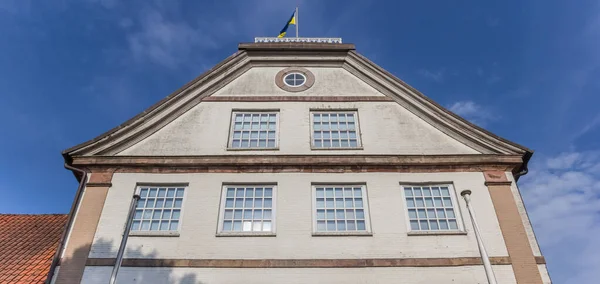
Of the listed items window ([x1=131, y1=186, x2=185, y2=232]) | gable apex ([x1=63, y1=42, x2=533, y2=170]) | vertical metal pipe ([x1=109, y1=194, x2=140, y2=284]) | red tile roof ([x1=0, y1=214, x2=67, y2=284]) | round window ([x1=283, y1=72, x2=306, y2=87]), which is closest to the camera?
vertical metal pipe ([x1=109, y1=194, x2=140, y2=284])

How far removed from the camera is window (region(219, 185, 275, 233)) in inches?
490

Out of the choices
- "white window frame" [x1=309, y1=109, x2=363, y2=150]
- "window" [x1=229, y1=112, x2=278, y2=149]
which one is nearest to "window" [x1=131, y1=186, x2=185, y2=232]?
"window" [x1=229, y1=112, x2=278, y2=149]

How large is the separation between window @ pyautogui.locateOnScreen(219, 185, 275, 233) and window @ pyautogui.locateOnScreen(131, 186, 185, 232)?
140 cm

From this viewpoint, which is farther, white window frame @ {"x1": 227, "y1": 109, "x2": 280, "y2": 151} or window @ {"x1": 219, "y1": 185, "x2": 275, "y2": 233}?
white window frame @ {"x1": 227, "y1": 109, "x2": 280, "y2": 151}

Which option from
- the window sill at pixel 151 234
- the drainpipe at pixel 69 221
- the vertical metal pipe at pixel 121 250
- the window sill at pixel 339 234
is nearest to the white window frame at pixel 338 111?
the window sill at pixel 339 234

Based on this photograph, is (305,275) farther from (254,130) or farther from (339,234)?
(254,130)

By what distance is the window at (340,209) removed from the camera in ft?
40.8

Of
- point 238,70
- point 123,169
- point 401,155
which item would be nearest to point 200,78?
point 238,70

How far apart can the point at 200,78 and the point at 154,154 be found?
351 cm

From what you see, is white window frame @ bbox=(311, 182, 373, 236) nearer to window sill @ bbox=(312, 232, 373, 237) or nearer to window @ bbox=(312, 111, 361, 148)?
window sill @ bbox=(312, 232, 373, 237)

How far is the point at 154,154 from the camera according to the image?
14.0 meters

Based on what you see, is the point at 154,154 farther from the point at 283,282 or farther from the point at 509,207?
the point at 509,207

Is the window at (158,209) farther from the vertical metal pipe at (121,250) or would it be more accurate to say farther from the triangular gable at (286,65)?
the triangular gable at (286,65)

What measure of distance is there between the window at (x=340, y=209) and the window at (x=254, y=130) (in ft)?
8.32
